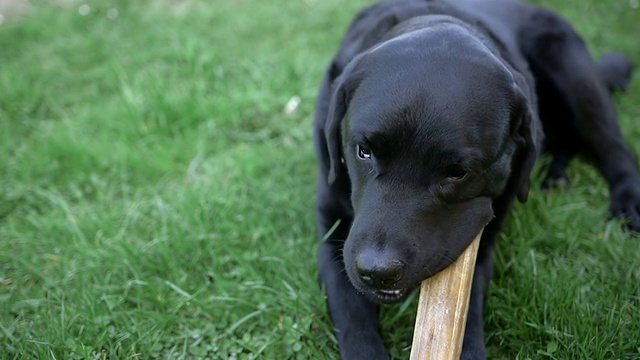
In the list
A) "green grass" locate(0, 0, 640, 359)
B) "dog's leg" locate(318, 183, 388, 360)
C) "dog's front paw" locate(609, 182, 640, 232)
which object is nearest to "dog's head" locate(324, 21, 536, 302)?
"dog's leg" locate(318, 183, 388, 360)

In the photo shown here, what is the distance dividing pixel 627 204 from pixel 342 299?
1.59m

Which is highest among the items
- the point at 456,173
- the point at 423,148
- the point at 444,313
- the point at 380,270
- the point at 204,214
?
the point at 423,148

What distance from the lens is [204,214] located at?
309 cm

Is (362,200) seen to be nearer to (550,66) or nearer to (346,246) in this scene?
(346,246)

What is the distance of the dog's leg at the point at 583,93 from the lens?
3.27 meters

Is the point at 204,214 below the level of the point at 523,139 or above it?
below

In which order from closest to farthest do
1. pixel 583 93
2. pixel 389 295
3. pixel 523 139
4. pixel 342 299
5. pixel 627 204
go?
pixel 389 295
pixel 523 139
pixel 342 299
pixel 627 204
pixel 583 93

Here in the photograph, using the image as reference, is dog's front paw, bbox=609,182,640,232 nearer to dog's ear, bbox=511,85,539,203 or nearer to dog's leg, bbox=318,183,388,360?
dog's ear, bbox=511,85,539,203

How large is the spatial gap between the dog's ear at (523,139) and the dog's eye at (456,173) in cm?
31

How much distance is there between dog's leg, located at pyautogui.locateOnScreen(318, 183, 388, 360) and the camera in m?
2.22

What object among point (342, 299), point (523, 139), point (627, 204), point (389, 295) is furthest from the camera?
point (627, 204)

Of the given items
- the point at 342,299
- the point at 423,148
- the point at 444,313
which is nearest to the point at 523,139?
the point at 423,148

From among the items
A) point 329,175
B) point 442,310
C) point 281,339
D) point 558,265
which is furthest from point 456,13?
point 281,339

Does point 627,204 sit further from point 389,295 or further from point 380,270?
point 380,270
